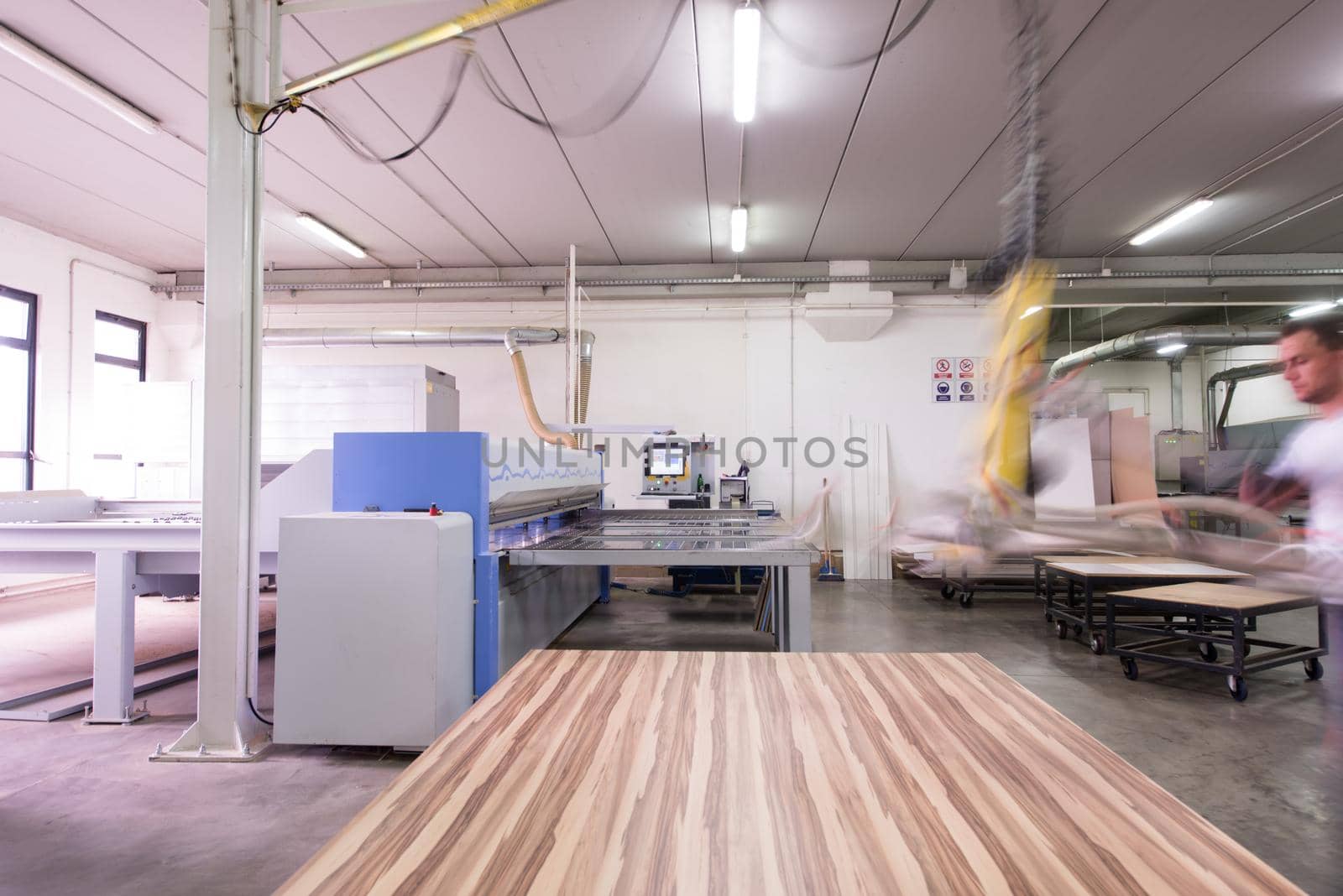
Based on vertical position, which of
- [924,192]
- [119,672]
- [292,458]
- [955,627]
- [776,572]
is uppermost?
[924,192]

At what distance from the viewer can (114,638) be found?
9.95 feet

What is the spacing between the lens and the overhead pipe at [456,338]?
261 inches

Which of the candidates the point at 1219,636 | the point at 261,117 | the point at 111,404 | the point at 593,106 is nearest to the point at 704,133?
the point at 593,106

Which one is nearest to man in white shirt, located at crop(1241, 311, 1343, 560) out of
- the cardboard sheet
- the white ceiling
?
the white ceiling

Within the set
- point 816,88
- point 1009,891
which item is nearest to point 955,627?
point 816,88

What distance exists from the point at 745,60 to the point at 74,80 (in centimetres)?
386

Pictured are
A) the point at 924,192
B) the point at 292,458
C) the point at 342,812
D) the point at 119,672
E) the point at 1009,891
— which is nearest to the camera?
the point at 1009,891

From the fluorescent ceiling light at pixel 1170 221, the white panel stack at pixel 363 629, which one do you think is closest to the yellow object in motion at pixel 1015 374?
the white panel stack at pixel 363 629

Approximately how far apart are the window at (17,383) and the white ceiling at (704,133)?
86cm

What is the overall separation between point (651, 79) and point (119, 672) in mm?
4176

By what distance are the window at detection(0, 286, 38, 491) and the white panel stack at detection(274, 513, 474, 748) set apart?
223 inches

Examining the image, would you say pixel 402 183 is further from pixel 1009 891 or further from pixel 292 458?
pixel 1009 891

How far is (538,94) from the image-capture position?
4.05 m

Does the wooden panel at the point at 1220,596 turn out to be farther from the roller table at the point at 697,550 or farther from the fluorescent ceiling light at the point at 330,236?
the fluorescent ceiling light at the point at 330,236
